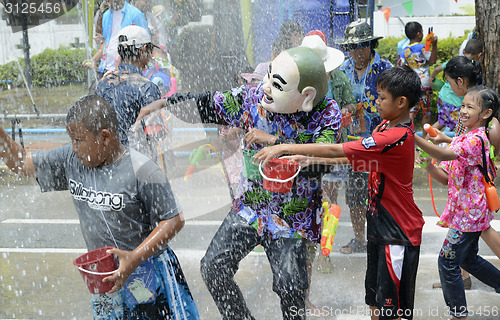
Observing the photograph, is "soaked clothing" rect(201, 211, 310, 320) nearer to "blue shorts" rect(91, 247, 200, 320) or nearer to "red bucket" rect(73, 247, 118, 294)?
"blue shorts" rect(91, 247, 200, 320)

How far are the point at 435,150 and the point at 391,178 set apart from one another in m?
0.44

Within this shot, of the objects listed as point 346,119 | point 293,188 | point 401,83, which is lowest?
point 346,119

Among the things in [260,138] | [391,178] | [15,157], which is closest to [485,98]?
[391,178]

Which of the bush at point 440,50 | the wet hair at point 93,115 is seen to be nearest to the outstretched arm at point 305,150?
the wet hair at point 93,115

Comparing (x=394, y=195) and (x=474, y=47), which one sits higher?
(x=394, y=195)

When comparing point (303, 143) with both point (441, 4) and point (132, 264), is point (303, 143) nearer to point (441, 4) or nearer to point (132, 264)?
point (132, 264)

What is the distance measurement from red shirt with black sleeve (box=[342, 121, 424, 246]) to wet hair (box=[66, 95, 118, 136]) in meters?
1.27

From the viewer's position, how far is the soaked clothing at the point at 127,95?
470cm

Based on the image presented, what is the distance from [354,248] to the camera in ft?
18.3

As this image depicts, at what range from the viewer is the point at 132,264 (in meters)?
2.70

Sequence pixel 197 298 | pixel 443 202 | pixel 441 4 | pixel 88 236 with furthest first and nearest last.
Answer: pixel 441 4, pixel 443 202, pixel 197 298, pixel 88 236

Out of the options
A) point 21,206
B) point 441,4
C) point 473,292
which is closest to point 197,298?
point 473,292

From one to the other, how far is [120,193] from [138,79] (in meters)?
2.20

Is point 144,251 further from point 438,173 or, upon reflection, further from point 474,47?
point 474,47
